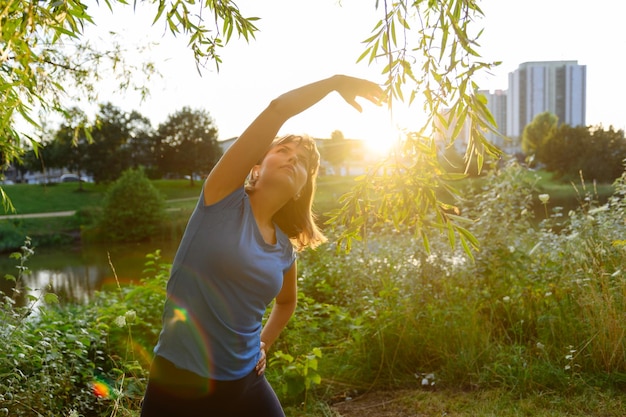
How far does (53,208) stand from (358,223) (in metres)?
33.2

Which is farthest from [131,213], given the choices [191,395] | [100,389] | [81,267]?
[191,395]

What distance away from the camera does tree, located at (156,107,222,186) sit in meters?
38.2

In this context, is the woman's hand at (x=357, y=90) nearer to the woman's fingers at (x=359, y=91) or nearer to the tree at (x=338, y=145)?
the woman's fingers at (x=359, y=91)

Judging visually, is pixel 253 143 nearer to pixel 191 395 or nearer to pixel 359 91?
pixel 359 91

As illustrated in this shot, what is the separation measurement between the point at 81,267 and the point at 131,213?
27.3 ft

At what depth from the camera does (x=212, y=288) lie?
5.16 feet

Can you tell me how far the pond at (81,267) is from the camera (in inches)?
512

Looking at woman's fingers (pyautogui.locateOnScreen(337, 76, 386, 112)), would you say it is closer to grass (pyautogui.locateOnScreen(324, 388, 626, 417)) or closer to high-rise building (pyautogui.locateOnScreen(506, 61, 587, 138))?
grass (pyautogui.locateOnScreen(324, 388, 626, 417))

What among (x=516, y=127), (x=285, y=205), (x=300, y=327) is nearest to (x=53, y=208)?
(x=300, y=327)

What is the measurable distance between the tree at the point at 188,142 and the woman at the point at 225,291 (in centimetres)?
3669

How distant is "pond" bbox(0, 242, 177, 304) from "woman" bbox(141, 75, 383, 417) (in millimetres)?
9399

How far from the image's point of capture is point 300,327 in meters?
4.27

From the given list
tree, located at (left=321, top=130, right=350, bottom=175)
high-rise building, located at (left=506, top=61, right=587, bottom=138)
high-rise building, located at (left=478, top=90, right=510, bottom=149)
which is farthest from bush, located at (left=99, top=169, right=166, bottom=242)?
high-rise building, located at (left=506, top=61, right=587, bottom=138)

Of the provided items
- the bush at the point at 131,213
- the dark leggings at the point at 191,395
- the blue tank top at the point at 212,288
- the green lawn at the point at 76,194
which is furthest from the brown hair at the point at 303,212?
the bush at the point at 131,213
